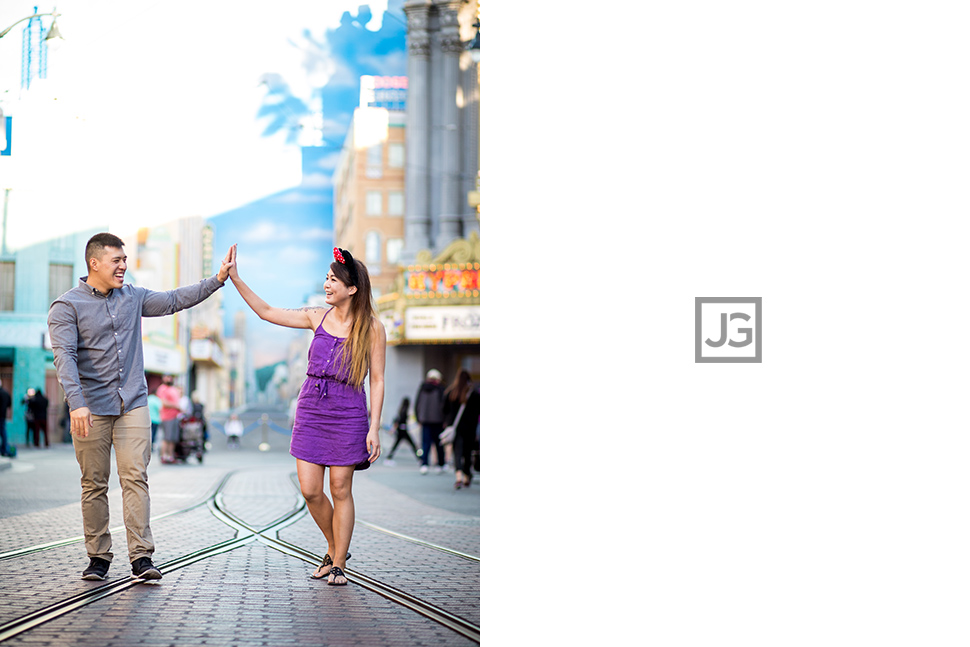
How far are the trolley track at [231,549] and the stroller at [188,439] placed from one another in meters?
8.51

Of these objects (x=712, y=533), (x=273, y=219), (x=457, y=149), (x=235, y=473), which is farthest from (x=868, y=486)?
(x=457, y=149)

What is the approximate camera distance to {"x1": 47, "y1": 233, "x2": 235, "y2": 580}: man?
17.6 ft

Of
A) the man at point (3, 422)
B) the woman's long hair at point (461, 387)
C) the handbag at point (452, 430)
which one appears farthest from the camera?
the man at point (3, 422)

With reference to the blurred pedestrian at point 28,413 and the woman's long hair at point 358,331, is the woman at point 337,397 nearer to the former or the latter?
the woman's long hair at point 358,331

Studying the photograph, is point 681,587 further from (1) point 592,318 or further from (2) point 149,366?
(2) point 149,366

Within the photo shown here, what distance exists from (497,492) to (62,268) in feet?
73.1

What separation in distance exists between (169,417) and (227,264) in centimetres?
1318

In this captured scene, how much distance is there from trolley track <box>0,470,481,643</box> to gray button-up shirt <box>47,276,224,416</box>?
102cm

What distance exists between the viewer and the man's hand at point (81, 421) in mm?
5176

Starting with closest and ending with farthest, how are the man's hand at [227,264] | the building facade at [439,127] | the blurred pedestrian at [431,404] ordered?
the man's hand at [227,264] < the blurred pedestrian at [431,404] < the building facade at [439,127]

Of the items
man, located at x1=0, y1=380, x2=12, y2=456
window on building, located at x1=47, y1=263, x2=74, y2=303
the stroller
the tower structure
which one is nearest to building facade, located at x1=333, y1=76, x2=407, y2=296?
window on building, located at x1=47, y1=263, x2=74, y2=303

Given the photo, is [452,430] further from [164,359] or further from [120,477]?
[164,359]

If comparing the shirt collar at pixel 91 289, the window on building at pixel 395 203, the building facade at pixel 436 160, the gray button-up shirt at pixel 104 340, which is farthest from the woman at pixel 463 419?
the window on building at pixel 395 203

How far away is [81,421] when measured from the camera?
5195mm
